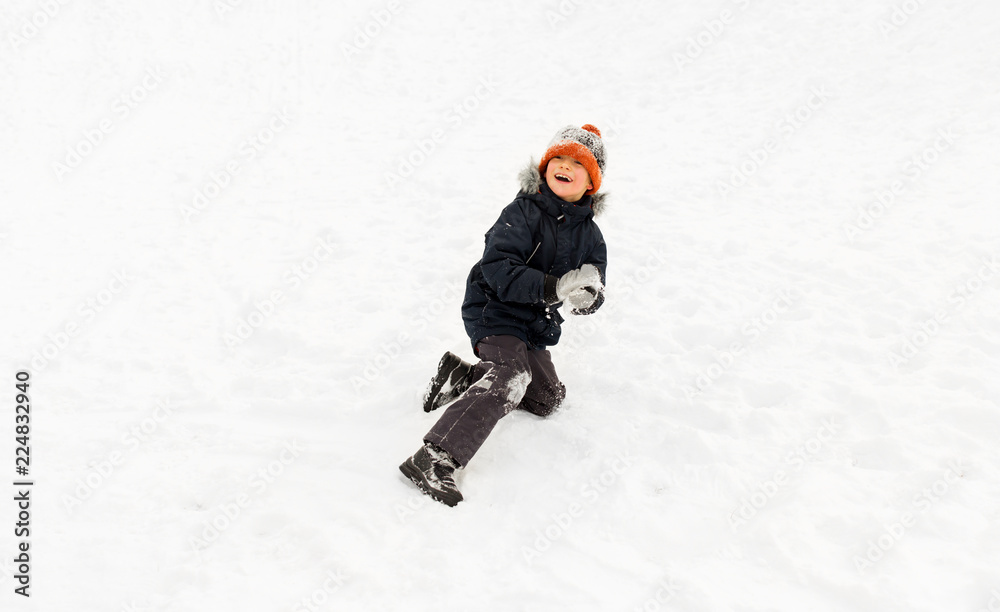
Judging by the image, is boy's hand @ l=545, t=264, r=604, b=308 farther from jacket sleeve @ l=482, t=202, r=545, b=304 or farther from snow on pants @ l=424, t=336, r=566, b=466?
snow on pants @ l=424, t=336, r=566, b=466

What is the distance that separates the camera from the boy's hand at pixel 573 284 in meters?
3.08

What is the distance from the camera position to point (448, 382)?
364cm

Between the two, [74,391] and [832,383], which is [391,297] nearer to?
[74,391]

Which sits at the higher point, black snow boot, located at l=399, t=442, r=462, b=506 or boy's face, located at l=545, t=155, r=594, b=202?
boy's face, located at l=545, t=155, r=594, b=202

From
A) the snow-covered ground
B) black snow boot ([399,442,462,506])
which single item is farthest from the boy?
the snow-covered ground

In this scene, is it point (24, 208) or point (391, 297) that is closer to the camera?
point (391, 297)

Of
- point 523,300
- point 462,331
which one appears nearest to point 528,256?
point 523,300

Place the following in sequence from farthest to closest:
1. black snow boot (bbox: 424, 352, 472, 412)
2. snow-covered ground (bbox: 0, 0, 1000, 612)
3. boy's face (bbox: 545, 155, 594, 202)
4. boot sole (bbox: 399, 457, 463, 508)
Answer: black snow boot (bbox: 424, 352, 472, 412)
boy's face (bbox: 545, 155, 594, 202)
boot sole (bbox: 399, 457, 463, 508)
snow-covered ground (bbox: 0, 0, 1000, 612)

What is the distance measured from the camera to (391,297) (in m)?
4.89

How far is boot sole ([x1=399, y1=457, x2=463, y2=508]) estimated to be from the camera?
2.91 metres

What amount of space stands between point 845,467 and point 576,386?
4.62ft

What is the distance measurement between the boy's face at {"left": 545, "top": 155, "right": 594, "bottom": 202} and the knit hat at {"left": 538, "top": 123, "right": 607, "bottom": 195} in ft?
0.08

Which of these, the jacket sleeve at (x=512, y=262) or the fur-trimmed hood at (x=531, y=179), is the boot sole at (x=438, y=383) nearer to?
the jacket sleeve at (x=512, y=262)

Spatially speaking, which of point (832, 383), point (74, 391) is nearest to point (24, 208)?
point (74, 391)
